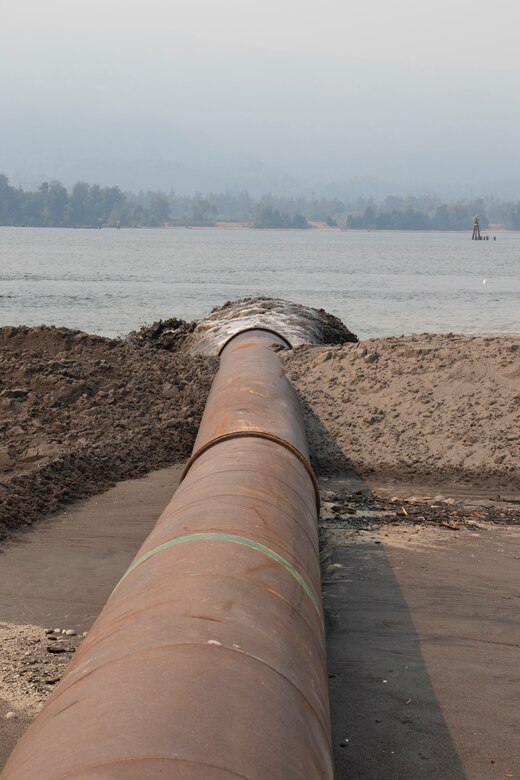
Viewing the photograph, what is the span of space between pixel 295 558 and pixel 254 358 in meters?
6.03

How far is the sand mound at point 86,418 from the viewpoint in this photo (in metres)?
8.76

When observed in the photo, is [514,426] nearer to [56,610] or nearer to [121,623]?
[56,610]

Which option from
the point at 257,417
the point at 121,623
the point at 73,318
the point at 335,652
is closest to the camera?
the point at 121,623

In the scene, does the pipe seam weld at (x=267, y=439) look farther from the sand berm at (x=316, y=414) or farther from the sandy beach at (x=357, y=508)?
the sand berm at (x=316, y=414)

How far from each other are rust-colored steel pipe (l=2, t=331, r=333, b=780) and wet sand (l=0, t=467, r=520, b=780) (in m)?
0.75

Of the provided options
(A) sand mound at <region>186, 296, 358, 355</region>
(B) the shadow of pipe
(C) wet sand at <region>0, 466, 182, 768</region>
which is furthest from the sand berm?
(B) the shadow of pipe

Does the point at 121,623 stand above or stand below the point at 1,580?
above

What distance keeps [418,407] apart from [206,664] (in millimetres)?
7877

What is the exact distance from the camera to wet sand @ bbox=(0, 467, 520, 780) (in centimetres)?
430

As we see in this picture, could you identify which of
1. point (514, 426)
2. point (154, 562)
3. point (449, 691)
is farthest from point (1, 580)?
point (514, 426)

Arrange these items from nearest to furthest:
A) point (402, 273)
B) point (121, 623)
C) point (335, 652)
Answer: point (121, 623) < point (335, 652) < point (402, 273)

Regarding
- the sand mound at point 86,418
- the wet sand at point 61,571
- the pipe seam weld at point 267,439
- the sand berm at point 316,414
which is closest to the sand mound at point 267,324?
the sand mound at point 86,418

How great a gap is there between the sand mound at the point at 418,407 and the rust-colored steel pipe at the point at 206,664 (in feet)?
15.8

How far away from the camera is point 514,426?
32.9 feet
